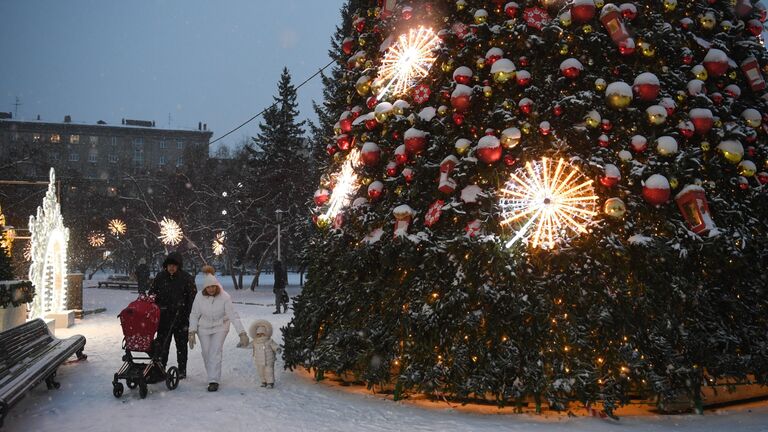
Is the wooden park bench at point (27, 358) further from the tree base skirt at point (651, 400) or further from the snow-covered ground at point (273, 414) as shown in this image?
the tree base skirt at point (651, 400)

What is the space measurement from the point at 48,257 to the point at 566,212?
46.1 ft

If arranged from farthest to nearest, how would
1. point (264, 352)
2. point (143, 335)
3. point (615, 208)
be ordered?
point (264, 352)
point (143, 335)
point (615, 208)

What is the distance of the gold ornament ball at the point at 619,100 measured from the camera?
21.5 ft

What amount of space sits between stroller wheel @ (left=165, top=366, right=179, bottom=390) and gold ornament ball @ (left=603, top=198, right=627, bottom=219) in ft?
20.1

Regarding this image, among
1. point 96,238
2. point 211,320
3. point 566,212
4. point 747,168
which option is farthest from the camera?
point 96,238

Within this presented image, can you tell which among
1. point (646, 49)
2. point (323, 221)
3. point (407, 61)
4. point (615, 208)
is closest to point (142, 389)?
point (323, 221)

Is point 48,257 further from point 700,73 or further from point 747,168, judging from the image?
point 747,168

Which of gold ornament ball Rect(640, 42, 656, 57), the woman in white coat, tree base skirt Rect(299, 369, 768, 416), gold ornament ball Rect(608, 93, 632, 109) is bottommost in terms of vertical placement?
tree base skirt Rect(299, 369, 768, 416)

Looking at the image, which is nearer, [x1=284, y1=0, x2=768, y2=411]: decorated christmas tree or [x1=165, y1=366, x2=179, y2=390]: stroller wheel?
[x1=284, y1=0, x2=768, y2=411]: decorated christmas tree

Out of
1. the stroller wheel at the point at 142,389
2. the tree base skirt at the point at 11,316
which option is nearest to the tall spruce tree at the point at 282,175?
the tree base skirt at the point at 11,316

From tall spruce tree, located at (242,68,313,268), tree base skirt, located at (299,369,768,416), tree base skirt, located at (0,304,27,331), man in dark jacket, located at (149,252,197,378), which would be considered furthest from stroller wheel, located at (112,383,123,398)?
tall spruce tree, located at (242,68,313,268)

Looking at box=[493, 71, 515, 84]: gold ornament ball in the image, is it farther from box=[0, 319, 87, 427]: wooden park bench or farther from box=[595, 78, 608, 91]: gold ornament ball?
box=[0, 319, 87, 427]: wooden park bench

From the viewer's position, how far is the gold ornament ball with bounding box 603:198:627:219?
6324 mm

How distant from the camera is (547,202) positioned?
6.72 meters
